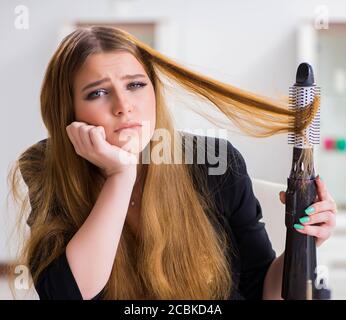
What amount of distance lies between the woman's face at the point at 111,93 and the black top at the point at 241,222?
0.09m

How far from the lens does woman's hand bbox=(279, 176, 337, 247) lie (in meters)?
0.70

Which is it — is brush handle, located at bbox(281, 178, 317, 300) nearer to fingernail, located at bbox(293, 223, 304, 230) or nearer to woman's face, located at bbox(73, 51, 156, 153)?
fingernail, located at bbox(293, 223, 304, 230)

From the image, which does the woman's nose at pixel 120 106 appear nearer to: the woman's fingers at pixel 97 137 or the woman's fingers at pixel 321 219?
the woman's fingers at pixel 97 137

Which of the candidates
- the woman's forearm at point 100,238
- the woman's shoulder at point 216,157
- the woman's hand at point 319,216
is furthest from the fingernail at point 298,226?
the woman's forearm at point 100,238

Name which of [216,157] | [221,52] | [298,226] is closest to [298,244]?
Result: [298,226]

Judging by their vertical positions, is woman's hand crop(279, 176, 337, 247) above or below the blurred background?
below

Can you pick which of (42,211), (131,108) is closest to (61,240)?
(42,211)

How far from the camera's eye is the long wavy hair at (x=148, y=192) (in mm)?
723

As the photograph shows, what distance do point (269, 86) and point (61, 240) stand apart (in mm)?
343

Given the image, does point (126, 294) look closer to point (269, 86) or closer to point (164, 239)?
point (164, 239)

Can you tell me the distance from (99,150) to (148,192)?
9 centimetres

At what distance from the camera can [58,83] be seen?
2.38 feet

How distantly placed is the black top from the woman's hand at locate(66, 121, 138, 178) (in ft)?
0.31

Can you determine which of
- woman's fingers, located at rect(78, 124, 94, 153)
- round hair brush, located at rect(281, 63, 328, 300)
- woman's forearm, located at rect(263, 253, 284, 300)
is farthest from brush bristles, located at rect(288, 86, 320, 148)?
woman's fingers, located at rect(78, 124, 94, 153)
